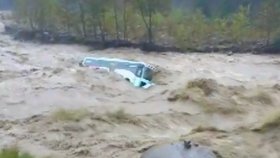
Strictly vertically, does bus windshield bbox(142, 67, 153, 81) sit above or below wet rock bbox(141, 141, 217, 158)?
below

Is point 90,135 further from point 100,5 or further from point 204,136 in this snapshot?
point 100,5

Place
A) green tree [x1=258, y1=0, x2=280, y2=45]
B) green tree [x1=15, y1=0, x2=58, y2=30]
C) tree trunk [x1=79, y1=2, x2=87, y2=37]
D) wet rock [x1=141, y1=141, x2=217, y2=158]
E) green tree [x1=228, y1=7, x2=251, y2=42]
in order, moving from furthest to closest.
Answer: green tree [x1=15, y1=0, x2=58, y2=30] < tree trunk [x1=79, y1=2, x2=87, y2=37] < green tree [x1=228, y1=7, x2=251, y2=42] < green tree [x1=258, y1=0, x2=280, y2=45] < wet rock [x1=141, y1=141, x2=217, y2=158]

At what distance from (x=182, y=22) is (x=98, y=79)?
1885 cm

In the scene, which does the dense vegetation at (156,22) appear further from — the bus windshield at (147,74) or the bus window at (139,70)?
the bus window at (139,70)

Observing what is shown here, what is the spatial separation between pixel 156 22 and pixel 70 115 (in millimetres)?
22177

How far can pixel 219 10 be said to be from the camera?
146 ft

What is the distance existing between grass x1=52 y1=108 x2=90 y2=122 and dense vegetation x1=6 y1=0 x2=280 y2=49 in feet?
61.5

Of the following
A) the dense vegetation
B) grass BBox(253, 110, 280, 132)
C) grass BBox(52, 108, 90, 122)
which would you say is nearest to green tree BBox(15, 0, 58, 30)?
the dense vegetation

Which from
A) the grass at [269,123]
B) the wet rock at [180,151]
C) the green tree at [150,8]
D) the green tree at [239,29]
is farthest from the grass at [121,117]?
the green tree at [239,29]

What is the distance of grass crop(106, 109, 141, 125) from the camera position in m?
14.7

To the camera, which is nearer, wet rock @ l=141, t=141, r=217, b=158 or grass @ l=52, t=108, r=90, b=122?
wet rock @ l=141, t=141, r=217, b=158

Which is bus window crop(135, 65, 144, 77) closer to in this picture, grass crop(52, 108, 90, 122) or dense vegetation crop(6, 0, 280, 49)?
grass crop(52, 108, 90, 122)

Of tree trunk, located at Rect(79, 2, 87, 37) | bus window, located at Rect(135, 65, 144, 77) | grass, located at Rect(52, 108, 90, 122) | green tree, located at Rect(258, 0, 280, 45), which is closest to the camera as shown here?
grass, located at Rect(52, 108, 90, 122)

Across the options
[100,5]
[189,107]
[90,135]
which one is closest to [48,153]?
[90,135]
